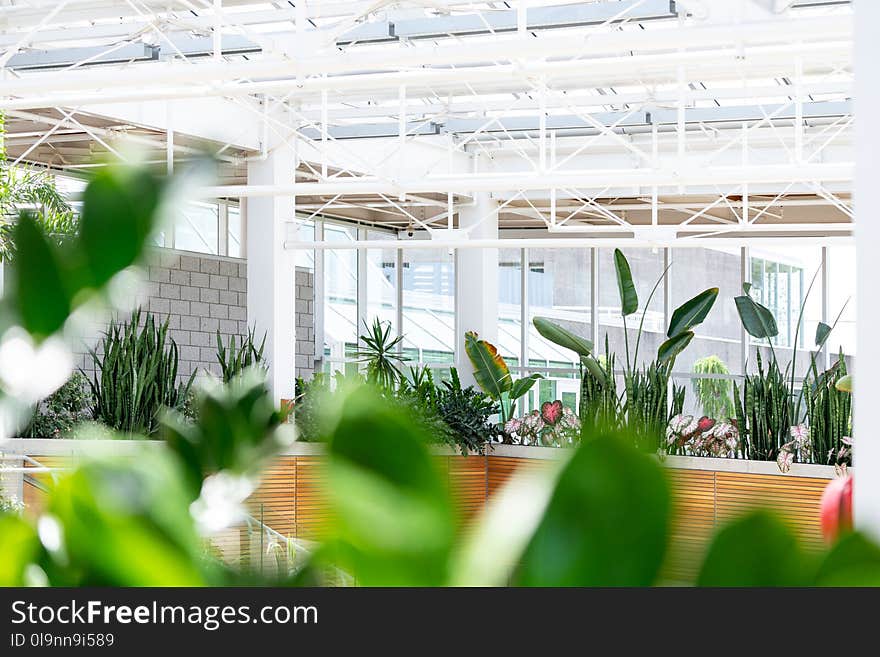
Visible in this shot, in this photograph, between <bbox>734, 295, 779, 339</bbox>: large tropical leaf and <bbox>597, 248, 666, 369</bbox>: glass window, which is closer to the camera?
<bbox>734, 295, 779, 339</bbox>: large tropical leaf

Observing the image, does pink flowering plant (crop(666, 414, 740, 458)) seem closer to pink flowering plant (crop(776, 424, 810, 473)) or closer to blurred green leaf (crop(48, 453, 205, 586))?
pink flowering plant (crop(776, 424, 810, 473))

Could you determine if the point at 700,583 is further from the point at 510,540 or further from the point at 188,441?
the point at 188,441

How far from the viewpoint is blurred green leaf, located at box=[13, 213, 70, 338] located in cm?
34

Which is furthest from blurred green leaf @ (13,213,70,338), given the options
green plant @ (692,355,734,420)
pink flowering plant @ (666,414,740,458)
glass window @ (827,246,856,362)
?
glass window @ (827,246,856,362)

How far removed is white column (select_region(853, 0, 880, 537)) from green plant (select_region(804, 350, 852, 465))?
7.71 m

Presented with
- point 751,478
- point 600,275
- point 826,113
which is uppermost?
point 826,113

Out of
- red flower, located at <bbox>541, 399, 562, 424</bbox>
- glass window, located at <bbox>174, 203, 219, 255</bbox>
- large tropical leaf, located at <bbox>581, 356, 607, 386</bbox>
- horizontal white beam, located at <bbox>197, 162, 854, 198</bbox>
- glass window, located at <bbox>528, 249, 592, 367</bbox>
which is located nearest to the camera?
horizontal white beam, located at <bbox>197, 162, 854, 198</bbox>

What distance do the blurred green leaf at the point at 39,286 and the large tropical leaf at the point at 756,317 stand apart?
10.2m

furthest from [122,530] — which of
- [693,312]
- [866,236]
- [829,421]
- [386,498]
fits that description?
[693,312]

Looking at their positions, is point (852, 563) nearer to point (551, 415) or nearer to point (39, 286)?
point (39, 286)

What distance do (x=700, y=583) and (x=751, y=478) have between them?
9.37 meters

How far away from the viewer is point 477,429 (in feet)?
34.7

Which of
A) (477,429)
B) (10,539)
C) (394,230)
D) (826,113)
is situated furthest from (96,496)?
Answer: (394,230)

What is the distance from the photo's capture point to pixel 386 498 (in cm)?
27
